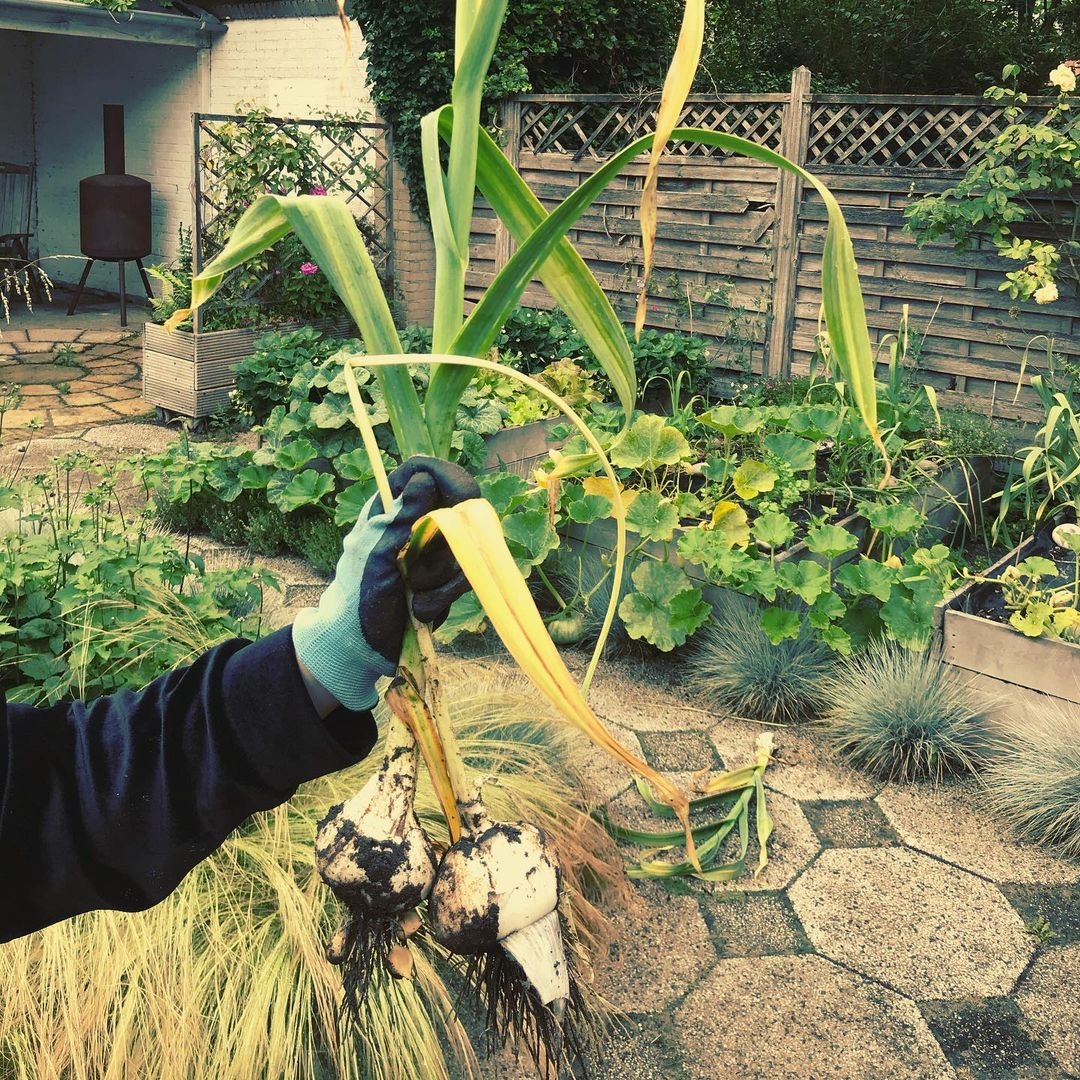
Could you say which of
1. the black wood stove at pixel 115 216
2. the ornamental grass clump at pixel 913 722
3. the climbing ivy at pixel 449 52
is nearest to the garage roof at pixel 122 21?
the black wood stove at pixel 115 216

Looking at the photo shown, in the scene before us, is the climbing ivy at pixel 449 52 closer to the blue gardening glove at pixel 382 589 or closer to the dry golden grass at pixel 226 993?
the dry golden grass at pixel 226 993

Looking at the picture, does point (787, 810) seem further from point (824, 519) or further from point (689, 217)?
point (689, 217)

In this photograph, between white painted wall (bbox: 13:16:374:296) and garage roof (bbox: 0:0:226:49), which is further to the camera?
white painted wall (bbox: 13:16:374:296)

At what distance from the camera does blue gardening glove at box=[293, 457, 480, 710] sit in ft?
3.63

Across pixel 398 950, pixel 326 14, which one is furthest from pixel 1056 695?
pixel 326 14

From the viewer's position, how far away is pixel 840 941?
249 cm

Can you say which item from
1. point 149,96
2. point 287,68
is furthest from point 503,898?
point 149,96

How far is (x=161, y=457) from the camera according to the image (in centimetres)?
488

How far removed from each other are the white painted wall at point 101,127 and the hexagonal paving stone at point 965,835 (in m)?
8.63

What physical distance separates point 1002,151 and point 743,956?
13.5ft

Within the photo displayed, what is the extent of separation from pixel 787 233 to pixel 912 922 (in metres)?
4.37

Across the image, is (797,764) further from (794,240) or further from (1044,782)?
(794,240)

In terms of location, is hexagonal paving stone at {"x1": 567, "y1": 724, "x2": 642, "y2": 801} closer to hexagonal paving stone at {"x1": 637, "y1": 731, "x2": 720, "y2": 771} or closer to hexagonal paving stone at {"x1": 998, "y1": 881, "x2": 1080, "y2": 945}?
hexagonal paving stone at {"x1": 637, "y1": 731, "x2": 720, "y2": 771}

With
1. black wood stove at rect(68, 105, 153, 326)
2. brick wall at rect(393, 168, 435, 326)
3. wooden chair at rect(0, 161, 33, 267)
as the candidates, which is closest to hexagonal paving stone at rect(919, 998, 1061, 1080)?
brick wall at rect(393, 168, 435, 326)
